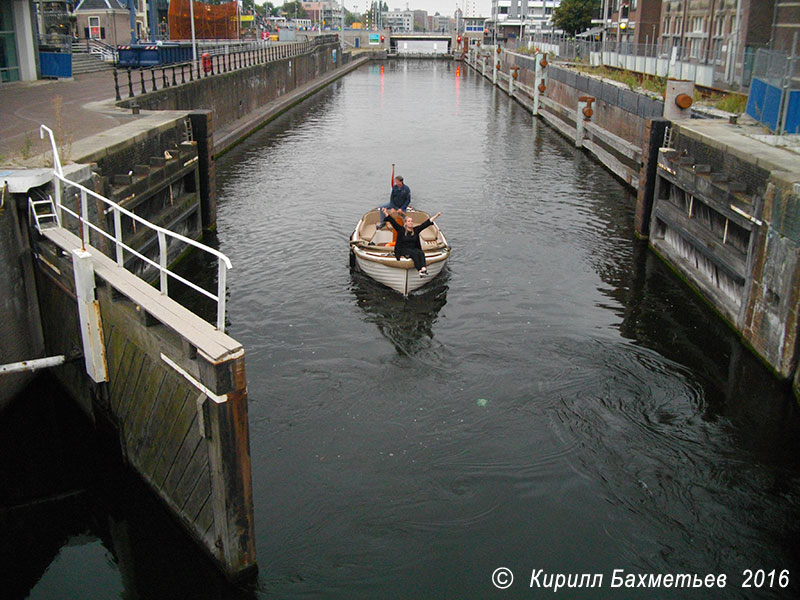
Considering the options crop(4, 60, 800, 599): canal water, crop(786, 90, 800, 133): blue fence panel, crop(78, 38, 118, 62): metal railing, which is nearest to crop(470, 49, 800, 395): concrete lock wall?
crop(4, 60, 800, 599): canal water

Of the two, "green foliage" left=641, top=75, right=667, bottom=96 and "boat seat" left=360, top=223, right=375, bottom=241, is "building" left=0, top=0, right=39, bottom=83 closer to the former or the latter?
"boat seat" left=360, top=223, right=375, bottom=241

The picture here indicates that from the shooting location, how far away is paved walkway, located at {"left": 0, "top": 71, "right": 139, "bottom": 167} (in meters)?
15.1

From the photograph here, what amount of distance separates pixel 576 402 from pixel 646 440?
1.42 meters

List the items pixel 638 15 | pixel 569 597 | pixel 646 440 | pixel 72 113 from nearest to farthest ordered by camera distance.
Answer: pixel 569 597
pixel 646 440
pixel 72 113
pixel 638 15

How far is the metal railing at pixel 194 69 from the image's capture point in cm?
2818

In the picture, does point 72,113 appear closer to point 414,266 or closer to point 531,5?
point 414,266

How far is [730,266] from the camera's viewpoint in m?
14.9

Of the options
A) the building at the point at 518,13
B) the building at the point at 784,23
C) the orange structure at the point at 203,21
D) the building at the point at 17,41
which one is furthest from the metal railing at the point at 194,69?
the building at the point at 518,13

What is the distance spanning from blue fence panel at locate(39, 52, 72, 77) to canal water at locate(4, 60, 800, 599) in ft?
54.2

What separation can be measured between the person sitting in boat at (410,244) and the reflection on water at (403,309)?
2.32ft

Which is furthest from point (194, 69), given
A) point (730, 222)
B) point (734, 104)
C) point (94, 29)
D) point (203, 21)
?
point (730, 222)

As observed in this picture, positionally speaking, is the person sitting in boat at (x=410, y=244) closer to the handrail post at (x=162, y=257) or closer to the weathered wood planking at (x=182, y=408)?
the weathered wood planking at (x=182, y=408)

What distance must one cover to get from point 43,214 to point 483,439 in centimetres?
748

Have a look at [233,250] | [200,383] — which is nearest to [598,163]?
[233,250]
